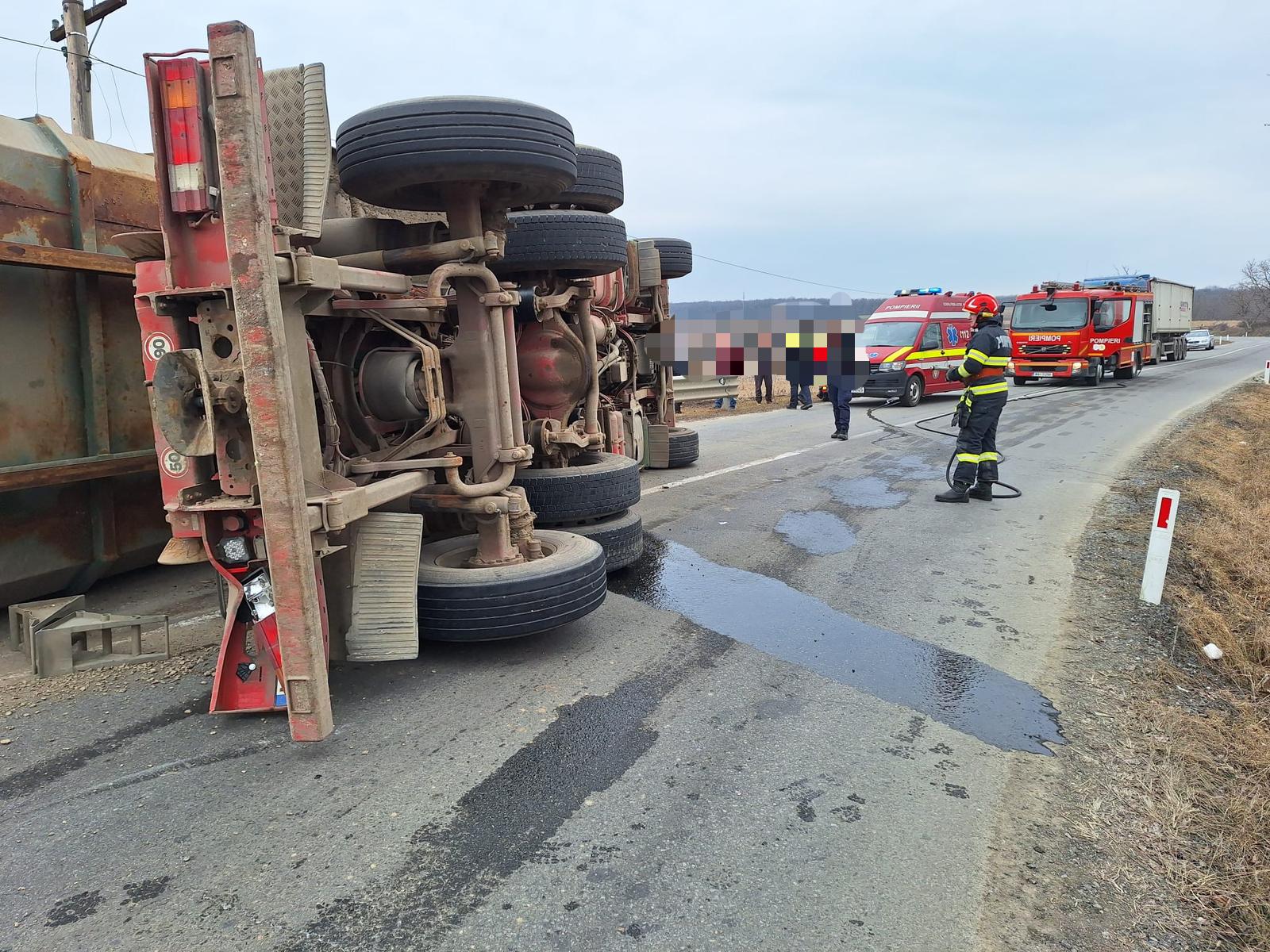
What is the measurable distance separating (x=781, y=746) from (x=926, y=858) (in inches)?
30.4

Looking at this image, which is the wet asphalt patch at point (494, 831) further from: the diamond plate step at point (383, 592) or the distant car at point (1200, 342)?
the distant car at point (1200, 342)

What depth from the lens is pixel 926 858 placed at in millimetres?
2553

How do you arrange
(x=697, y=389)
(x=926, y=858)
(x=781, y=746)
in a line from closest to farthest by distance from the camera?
(x=926, y=858), (x=781, y=746), (x=697, y=389)

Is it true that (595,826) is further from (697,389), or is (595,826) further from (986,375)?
(697,389)

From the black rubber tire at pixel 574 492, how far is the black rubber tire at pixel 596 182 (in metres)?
1.77

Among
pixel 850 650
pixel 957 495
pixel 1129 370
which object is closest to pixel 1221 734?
pixel 850 650

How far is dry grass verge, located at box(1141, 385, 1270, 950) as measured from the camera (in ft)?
8.05

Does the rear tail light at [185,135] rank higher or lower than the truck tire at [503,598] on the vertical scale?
higher

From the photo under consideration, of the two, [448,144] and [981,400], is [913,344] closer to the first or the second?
[981,400]

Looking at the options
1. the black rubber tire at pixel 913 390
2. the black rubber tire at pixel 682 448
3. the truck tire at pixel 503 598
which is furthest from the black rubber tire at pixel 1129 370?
the truck tire at pixel 503 598

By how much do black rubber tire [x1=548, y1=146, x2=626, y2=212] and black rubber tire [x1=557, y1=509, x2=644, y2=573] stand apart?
2.09m

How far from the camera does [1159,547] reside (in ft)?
15.6

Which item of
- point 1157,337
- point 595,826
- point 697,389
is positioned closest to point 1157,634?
→ point 595,826

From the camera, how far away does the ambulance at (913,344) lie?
60.8 feet
